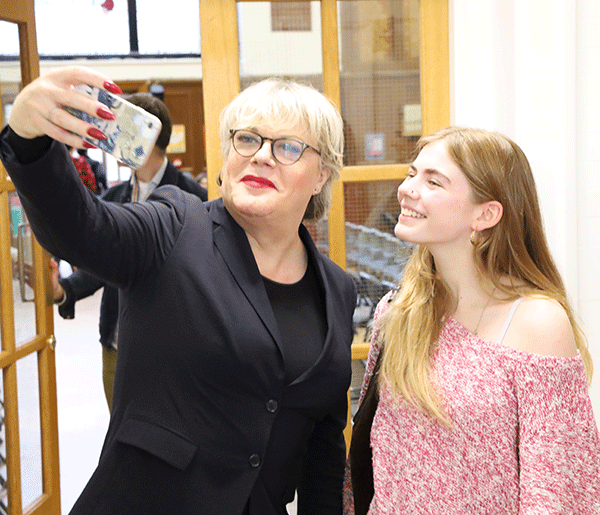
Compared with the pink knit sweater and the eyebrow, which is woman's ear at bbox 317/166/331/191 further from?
the pink knit sweater

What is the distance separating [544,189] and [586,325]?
469mm

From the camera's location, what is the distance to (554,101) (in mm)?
2154

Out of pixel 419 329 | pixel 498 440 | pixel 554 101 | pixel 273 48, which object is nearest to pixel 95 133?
pixel 419 329

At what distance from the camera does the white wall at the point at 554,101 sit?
2139 mm

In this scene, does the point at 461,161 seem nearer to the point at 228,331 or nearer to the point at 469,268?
the point at 469,268

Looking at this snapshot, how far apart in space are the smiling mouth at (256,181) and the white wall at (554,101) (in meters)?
1.02

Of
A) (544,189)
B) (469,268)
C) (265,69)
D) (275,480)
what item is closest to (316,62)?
(265,69)

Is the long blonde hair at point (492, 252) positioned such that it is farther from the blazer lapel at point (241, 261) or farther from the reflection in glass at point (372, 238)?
the reflection in glass at point (372, 238)

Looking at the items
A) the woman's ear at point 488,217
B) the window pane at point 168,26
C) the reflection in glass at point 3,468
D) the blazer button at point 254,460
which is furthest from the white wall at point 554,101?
the window pane at point 168,26

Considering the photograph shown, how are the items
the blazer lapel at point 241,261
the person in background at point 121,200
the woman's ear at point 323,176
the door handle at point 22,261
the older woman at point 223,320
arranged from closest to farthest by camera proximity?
the older woman at point 223,320 → the blazer lapel at point 241,261 → the woman's ear at point 323,176 → the door handle at point 22,261 → the person in background at point 121,200

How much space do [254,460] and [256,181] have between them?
1.93 feet

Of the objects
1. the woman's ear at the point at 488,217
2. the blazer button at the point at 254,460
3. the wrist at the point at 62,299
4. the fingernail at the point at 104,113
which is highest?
the fingernail at the point at 104,113

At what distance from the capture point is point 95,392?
5.27 metres

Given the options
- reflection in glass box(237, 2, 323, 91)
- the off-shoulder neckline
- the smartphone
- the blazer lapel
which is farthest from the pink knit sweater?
reflection in glass box(237, 2, 323, 91)
